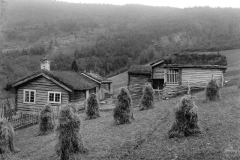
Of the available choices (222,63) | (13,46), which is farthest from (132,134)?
(13,46)

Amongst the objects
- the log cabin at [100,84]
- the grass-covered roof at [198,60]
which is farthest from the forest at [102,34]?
the grass-covered roof at [198,60]

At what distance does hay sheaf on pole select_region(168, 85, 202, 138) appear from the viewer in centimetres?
1237

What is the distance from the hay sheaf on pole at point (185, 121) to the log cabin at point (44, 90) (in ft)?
55.2

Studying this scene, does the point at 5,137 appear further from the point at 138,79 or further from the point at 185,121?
the point at 138,79

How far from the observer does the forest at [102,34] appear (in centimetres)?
10619

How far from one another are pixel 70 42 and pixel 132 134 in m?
142

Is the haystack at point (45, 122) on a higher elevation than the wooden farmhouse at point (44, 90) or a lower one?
lower

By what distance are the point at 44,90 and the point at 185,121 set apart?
1987cm

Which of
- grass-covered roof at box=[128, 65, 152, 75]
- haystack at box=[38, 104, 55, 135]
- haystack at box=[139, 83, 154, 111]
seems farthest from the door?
haystack at box=[38, 104, 55, 135]

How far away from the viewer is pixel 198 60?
96.9 ft

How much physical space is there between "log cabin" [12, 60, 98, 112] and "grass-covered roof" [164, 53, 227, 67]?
10983 millimetres

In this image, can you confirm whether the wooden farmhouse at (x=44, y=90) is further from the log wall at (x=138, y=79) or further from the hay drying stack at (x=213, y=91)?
the hay drying stack at (x=213, y=91)

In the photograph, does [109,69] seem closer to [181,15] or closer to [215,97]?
[181,15]

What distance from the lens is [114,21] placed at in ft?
529
